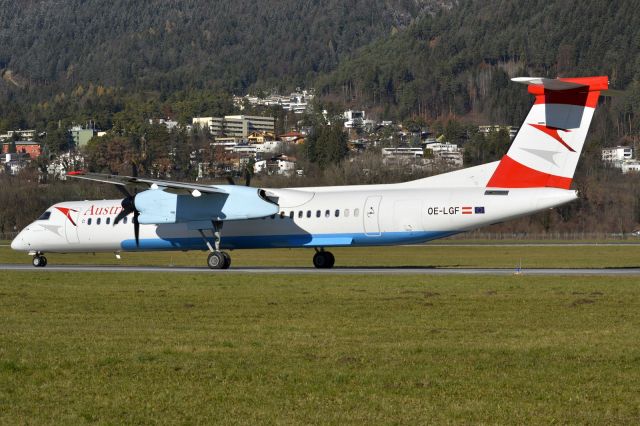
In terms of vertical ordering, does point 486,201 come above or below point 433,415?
above

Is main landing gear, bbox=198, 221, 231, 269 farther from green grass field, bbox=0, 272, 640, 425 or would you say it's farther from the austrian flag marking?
green grass field, bbox=0, 272, 640, 425

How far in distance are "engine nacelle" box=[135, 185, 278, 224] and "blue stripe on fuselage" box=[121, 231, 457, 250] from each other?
120 centimetres

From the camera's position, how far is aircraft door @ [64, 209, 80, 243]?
42.3m

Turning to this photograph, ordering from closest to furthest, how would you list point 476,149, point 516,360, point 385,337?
point 516,360, point 385,337, point 476,149

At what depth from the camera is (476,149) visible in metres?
165

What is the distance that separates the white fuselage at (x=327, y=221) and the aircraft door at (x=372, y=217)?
3 cm

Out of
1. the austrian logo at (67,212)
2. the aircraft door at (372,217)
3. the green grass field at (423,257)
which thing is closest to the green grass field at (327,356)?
the aircraft door at (372,217)

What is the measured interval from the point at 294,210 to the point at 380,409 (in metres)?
25.0

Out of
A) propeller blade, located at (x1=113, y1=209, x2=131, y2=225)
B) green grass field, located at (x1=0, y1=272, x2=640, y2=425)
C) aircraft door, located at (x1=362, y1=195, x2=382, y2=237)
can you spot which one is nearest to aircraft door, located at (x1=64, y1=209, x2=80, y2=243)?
propeller blade, located at (x1=113, y1=209, x2=131, y2=225)

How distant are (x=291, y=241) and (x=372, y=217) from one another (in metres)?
3.39

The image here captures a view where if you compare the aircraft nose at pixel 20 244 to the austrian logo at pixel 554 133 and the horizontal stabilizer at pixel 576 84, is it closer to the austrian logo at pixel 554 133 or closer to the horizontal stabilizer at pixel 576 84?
the austrian logo at pixel 554 133

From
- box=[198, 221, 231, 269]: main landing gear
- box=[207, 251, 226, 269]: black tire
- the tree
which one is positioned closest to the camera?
box=[198, 221, 231, 269]: main landing gear

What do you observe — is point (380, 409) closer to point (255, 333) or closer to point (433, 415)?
point (433, 415)

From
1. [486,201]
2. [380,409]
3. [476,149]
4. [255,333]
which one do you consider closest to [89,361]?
[255,333]
